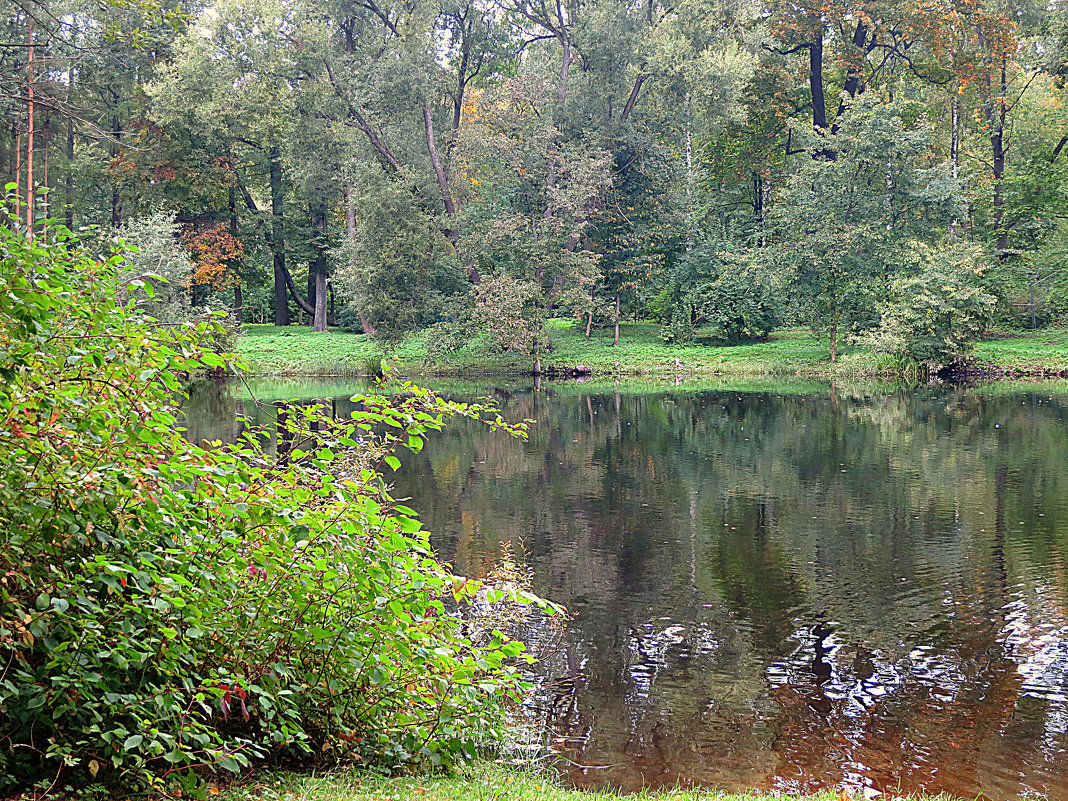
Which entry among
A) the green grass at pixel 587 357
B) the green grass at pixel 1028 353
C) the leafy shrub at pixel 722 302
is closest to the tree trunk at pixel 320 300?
the green grass at pixel 587 357

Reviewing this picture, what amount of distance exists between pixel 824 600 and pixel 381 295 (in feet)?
104

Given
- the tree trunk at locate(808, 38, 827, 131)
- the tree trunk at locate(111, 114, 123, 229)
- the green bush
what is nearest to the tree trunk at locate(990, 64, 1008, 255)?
the tree trunk at locate(808, 38, 827, 131)

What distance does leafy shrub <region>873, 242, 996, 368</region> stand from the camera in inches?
1258

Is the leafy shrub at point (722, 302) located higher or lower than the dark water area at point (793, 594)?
higher

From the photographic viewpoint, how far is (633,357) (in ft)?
130

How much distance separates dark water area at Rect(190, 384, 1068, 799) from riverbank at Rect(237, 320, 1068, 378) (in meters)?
14.2

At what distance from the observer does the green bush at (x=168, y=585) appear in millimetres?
3633

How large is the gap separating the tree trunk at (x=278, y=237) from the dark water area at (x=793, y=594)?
98.5 ft

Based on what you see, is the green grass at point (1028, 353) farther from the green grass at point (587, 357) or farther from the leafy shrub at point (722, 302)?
the leafy shrub at point (722, 302)

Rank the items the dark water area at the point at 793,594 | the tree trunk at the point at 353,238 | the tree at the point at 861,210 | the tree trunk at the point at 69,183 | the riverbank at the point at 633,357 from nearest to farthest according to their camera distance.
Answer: the dark water area at the point at 793,594, the tree at the point at 861,210, the riverbank at the point at 633,357, the tree trunk at the point at 353,238, the tree trunk at the point at 69,183

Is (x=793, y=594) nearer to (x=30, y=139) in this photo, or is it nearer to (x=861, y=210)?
(x=30, y=139)

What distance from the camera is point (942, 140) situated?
45.2 meters

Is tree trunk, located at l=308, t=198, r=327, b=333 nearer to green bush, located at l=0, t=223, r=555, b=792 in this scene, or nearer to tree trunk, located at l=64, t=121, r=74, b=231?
tree trunk, located at l=64, t=121, r=74, b=231

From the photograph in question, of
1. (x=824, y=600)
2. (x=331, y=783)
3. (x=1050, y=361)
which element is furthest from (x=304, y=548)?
(x=1050, y=361)
